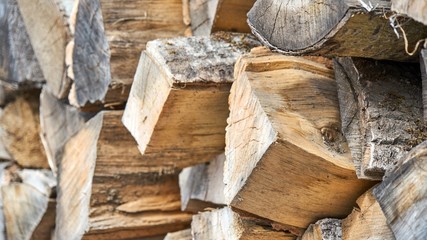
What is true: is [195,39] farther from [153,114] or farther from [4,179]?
[4,179]

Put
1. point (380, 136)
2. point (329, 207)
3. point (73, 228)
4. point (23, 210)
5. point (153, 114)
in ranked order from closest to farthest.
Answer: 1. point (380, 136)
2. point (329, 207)
3. point (153, 114)
4. point (73, 228)
5. point (23, 210)

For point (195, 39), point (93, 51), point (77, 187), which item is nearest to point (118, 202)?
point (77, 187)

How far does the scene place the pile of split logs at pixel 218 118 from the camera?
1.32 metres

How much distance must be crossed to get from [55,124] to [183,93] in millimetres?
979

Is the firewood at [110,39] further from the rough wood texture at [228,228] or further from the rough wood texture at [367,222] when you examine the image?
the rough wood texture at [367,222]

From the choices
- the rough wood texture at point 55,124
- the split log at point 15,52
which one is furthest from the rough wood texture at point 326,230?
the split log at point 15,52

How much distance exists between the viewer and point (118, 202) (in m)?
2.17

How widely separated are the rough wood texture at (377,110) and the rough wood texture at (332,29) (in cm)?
4

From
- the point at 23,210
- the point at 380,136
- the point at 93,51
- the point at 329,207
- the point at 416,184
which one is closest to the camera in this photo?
the point at 416,184

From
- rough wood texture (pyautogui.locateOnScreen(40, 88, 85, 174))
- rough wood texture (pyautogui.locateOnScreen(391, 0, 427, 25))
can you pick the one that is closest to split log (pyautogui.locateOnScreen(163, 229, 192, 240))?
rough wood texture (pyautogui.locateOnScreen(40, 88, 85, 174))

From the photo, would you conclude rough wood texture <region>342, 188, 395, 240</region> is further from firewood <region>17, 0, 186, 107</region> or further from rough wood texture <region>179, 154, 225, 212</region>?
firewood <region>17, 0, 186, 107</region>

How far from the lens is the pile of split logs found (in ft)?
4.34

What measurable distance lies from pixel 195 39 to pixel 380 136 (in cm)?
58

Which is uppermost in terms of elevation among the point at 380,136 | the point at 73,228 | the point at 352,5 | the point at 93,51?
the point at 352,5
